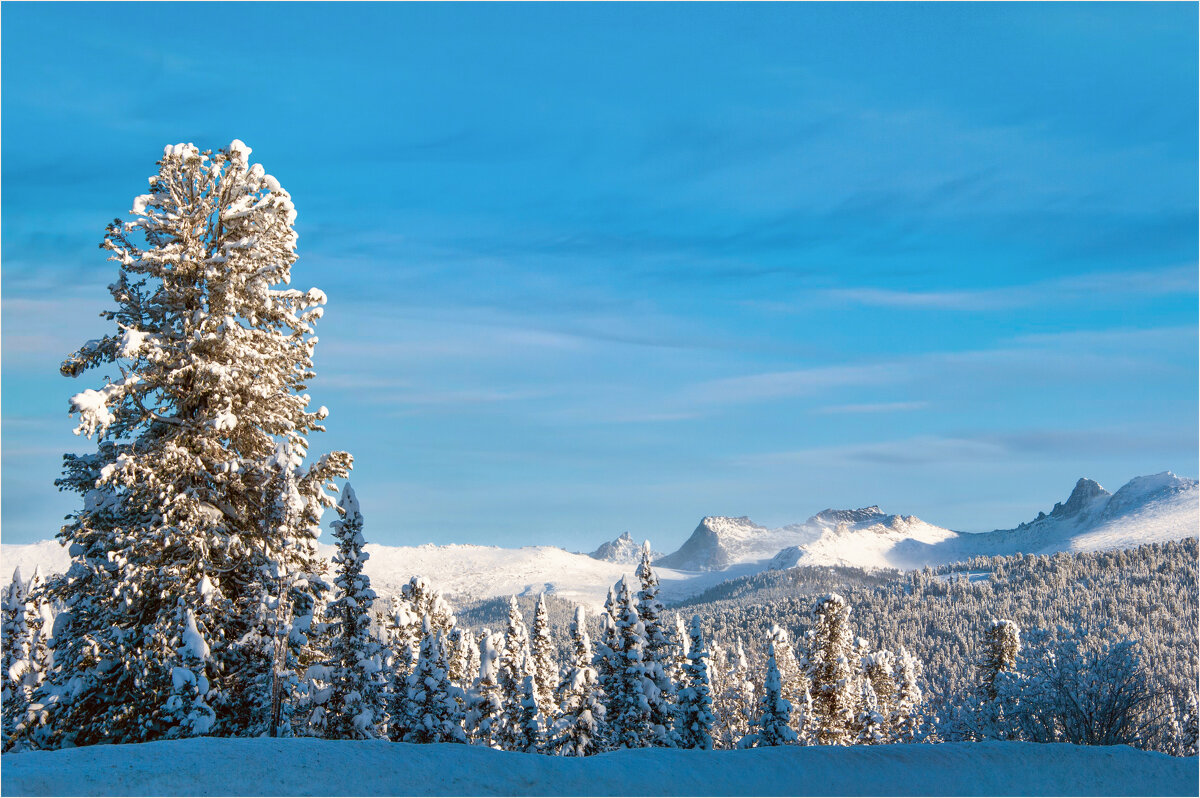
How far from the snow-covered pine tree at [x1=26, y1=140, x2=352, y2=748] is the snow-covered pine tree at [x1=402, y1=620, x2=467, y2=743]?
13441 millimetres

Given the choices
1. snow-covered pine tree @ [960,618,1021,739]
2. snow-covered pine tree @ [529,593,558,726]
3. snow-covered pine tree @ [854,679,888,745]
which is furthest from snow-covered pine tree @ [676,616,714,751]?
snow-covered pine tree @ [960,618,1021,739]

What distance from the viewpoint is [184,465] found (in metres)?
19.9

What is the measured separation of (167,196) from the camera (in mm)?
21453

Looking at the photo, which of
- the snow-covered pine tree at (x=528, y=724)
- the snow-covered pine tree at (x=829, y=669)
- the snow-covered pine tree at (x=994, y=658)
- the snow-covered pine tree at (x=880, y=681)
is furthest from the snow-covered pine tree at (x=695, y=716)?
the snow-covered pine tree at (x=880, y=681)

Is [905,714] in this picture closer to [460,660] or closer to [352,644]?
[460,660]

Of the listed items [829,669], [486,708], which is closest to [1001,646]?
[829,669]

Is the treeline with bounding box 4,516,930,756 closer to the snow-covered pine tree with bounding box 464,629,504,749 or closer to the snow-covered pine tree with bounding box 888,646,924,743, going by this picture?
the snow-covered pine tree with bounding box 464,629,504,749

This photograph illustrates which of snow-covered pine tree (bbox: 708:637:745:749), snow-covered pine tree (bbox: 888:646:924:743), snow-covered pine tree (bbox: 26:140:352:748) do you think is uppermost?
snow-covered pine tree (bbox: 26:140:352:748)

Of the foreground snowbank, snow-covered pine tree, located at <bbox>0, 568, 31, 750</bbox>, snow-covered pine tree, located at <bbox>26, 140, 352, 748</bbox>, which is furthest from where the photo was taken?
snow-covered pine tree, located at <bbox>0, 568, 31, 750</bbox>

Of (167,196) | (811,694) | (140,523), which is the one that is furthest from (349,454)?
(811,694)

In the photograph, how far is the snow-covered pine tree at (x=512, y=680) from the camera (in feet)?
142

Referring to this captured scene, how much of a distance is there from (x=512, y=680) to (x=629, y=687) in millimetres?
13636

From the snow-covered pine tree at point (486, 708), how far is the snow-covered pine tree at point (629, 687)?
22.5ft

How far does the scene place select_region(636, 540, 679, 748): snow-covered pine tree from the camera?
36812 mm
